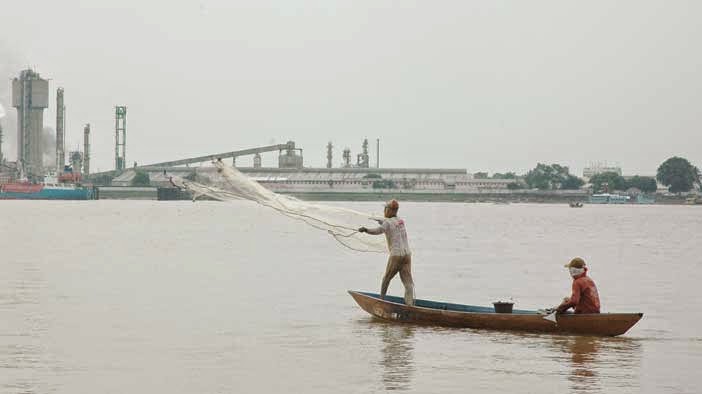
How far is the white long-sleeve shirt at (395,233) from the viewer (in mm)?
23703

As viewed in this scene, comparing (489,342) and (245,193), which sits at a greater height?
(245,193)

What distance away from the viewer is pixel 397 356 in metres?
20.2

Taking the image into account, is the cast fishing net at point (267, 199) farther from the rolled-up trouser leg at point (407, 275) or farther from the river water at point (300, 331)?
the river water at point (300, 331)

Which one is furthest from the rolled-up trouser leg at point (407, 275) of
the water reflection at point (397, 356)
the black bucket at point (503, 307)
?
the black bucket at point (503, 307)

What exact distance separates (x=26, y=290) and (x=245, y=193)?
967 centimetres

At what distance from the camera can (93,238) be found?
65750 millimetres

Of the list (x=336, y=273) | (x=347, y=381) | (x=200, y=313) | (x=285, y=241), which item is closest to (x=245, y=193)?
(x=200, y=313)

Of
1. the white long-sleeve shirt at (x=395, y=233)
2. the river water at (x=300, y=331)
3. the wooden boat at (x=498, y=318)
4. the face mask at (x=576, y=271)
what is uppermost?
the white long-sleeve shirt at (x=395, y=233)

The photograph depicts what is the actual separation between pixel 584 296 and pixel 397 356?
13.3ft

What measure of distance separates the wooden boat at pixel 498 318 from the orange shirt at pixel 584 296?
0.61ft

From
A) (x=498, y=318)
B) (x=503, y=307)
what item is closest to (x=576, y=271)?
(x=498, y=318)

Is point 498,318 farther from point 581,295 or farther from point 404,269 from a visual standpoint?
point 404,269

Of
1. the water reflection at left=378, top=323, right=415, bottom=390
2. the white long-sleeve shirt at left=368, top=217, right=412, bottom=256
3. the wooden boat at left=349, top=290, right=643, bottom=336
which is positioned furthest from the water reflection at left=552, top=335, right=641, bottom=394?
the white long-sleeve shirt at left=368, top=217, right=412, bottom=256

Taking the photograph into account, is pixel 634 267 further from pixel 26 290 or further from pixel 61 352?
pixel 61 352
